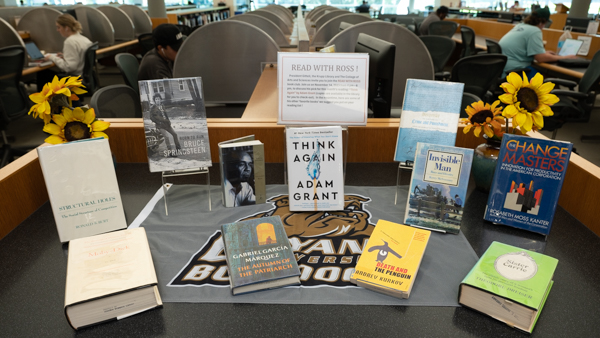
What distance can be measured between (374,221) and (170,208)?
0.59m

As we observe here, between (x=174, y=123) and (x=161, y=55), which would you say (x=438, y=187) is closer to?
(x=174, y=123)

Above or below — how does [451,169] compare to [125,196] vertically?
above

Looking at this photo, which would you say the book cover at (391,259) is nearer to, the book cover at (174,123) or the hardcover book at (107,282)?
the hardcover book at (107,282)

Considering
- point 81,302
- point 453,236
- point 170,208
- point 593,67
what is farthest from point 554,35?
point 81,302

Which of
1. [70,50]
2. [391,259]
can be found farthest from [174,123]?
[70,50]

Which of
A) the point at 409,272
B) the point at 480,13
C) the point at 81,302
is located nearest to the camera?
the point at 81,302

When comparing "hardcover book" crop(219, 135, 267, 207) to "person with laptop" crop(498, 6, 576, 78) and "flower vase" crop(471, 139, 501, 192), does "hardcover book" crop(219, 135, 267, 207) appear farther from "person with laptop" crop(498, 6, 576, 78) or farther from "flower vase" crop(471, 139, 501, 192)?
"person with laptop" crop(498, 6, 576, 78)

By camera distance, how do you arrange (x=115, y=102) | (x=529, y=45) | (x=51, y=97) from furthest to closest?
(x=529, y=45) < (x=115, y=102) < (x=51, y=97)

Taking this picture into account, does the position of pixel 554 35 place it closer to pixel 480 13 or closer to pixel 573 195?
pixel 573 195

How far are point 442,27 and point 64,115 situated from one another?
7403 millimetres

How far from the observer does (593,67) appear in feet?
10.7

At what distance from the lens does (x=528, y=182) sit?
964 millimetres

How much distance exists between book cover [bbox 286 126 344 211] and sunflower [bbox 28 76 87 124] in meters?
0.57

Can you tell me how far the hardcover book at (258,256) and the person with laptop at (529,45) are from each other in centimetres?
435
